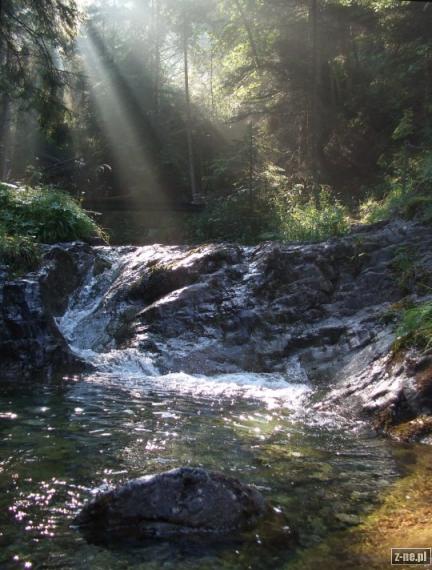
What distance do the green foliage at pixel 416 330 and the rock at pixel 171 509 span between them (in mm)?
3365

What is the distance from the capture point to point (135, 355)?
847 cm

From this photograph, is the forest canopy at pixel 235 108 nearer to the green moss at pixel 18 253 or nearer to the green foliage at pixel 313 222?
the green foliage at pixel 313 222

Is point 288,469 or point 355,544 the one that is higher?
point 288,469

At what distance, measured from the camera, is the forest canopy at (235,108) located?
12531mm

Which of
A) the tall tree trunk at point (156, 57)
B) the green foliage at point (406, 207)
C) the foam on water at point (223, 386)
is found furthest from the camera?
the tall tree trunk at point (156, 57)

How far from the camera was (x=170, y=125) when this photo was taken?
86.1ft

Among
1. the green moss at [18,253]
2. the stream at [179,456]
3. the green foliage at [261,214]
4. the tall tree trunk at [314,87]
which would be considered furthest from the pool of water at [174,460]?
the tall tree trunk at [314,87]

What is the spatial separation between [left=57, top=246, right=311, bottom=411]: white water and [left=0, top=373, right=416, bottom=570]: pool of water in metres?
0.09

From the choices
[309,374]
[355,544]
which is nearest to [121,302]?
[309,374]

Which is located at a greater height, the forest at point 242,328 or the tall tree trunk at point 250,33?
the tall tree trunk at point 250,33

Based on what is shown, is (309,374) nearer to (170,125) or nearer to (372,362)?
(372,362)

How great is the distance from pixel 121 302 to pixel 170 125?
709 inches

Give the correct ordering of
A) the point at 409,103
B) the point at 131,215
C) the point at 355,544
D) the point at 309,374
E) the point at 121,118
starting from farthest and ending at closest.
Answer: the point at 121,118 < the point at 131,215 < the point at 409,103 < the point at 309,374 < the point at 355,544

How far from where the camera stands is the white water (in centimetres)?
695
